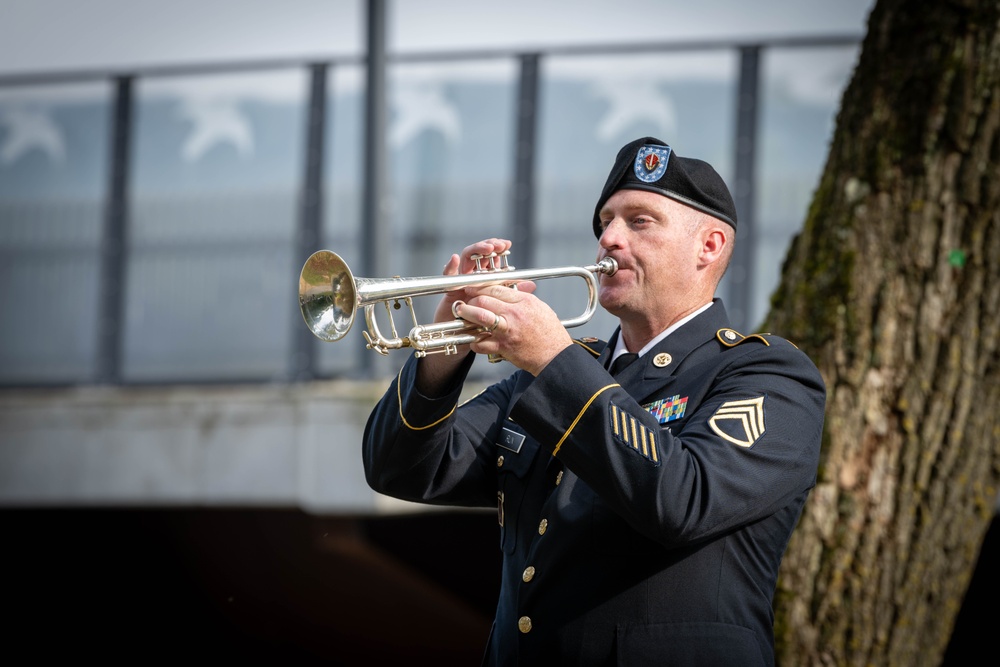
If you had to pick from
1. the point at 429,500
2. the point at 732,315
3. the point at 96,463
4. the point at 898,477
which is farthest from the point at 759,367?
the point at 96,463

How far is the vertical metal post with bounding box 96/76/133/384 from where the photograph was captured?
7.43 metres

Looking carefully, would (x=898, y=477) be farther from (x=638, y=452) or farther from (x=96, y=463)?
(x=96, y=463)

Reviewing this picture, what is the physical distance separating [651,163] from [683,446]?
2.74 feet

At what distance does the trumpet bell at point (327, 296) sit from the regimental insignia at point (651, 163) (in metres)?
0.75

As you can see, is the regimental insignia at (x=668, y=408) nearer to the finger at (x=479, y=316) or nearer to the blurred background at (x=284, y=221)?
the finger at (x=479, y=316)

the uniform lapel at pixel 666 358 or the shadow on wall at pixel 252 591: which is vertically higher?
the uniform lapel at pixel 666 358

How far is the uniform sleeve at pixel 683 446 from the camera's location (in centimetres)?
236

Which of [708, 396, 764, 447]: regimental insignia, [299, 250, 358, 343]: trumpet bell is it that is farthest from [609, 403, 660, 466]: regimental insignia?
[299, 250, 358, 343]: trumpet bell

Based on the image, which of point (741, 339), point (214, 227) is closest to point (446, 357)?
point (741, 339)

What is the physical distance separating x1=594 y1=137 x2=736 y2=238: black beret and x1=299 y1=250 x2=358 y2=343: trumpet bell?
2.27 feet

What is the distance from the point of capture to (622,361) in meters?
2.94

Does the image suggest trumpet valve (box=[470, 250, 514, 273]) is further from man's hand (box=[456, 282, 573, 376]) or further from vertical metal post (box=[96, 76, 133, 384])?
vertical metal post (box=[96, 76, 133, 384])

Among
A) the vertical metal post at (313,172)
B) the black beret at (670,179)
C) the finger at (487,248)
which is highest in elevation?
the vertical metal post at (313,172)

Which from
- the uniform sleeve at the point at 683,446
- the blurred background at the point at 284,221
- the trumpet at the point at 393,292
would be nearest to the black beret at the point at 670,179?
the trumpet at the point at 393,292
